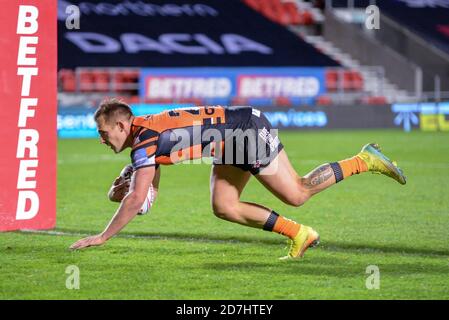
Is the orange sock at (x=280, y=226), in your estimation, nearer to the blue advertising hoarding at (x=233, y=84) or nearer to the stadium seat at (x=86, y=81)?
the blue advertising hoarding at (x=233, y=84)

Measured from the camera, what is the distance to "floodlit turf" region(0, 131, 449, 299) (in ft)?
21.2

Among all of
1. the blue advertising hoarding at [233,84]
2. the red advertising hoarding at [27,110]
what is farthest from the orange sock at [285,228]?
the blue advertising hoarding at [233,84]

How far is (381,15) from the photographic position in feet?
115

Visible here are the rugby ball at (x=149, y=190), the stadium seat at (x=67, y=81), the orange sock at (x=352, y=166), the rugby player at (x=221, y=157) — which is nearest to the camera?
the rugby player at (x=221, y=157)

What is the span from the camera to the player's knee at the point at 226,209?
753cm

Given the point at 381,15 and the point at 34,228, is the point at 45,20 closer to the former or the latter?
the point at 34,228

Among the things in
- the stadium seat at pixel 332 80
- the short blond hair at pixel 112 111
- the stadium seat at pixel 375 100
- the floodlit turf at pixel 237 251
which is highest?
the stadium seat at pixel 332 80

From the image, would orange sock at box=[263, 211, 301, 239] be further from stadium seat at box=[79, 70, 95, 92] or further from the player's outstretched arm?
stadium seat at box=[79, 70, 95, 92]

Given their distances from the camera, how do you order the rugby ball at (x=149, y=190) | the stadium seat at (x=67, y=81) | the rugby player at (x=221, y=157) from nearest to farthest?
1. the rugby player at (x=221, y=157)
2. the rugby ball at (x=149, y=190)
3. the stadium seat at (x=67, y=81)

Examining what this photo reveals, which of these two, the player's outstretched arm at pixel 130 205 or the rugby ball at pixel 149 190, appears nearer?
the player's outstretched arm at pixel 130 205

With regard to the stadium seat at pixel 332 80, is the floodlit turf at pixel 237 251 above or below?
below

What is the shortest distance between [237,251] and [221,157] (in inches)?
48.0

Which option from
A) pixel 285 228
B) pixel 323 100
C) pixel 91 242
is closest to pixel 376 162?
pixel 285 228
